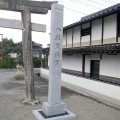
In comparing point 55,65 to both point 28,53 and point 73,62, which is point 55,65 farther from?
point 73,62

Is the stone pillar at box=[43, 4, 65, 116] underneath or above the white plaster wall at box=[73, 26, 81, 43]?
underneath

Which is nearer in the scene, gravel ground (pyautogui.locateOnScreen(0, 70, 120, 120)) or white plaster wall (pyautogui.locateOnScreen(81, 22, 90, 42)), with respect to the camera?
gravel ground (pyautogui.locateOnScreen(0, 70, 120, 120))

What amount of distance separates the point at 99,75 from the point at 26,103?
18.3 ft

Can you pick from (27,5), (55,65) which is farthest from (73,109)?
(27,5)

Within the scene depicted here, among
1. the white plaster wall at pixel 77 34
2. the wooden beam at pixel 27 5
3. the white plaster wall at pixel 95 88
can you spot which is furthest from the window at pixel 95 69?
the wooden beam at pixel 27 5

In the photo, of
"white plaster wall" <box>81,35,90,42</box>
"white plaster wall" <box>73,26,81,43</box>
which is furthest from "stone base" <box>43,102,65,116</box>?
"white plaster wall" <box>73,26,81,43</box>

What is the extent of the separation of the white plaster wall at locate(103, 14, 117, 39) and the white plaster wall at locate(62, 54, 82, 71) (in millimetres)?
3648

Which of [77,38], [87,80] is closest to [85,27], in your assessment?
[77,38]

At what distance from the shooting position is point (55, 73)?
19.9ft

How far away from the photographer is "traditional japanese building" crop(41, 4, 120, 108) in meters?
10.0

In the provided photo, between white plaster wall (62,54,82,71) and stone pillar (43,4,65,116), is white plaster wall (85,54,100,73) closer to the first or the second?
white plaster wall (62,54,82,71)

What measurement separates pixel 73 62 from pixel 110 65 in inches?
207

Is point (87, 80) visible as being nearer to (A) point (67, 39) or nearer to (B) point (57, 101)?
(B) point (57, 101)

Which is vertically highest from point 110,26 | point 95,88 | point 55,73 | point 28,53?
point 110,26
